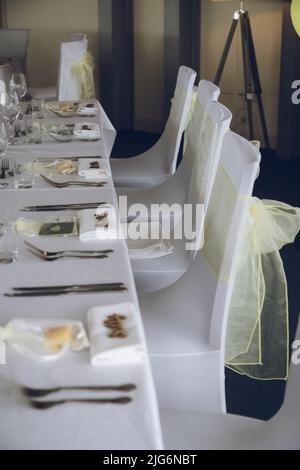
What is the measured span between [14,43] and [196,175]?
16.4ft

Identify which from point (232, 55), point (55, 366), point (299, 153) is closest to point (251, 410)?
point (55, 366)

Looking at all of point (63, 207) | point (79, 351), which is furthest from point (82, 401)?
point (63, 207)

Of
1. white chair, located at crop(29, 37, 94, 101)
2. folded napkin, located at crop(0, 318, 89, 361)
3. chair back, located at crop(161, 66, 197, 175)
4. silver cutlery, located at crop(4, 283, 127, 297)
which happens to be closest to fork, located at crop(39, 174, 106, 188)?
silver cutlery, located at crop(4, 283, 127, 297)

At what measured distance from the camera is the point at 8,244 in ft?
6.64

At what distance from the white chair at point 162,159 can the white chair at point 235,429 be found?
2263 millimetres

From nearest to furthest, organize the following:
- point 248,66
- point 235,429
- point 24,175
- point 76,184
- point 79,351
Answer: point 79,351 < point 235,429 < point 76,184 < point 24,175 < point 248,66

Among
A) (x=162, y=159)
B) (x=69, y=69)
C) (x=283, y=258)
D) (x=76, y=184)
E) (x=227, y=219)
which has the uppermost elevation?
(x=227, y=219)

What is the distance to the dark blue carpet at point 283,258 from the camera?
9.16ft

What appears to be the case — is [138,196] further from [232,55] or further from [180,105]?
[232,55]

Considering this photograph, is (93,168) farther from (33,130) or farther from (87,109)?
(87,109)

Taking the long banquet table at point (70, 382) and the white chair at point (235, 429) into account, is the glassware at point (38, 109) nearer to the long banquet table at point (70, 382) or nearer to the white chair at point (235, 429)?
the long banquet table at point (70, 382)

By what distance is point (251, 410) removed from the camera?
275cm

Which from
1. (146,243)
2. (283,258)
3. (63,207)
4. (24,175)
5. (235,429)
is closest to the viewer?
(235,429)

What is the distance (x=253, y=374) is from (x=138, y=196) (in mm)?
1436
